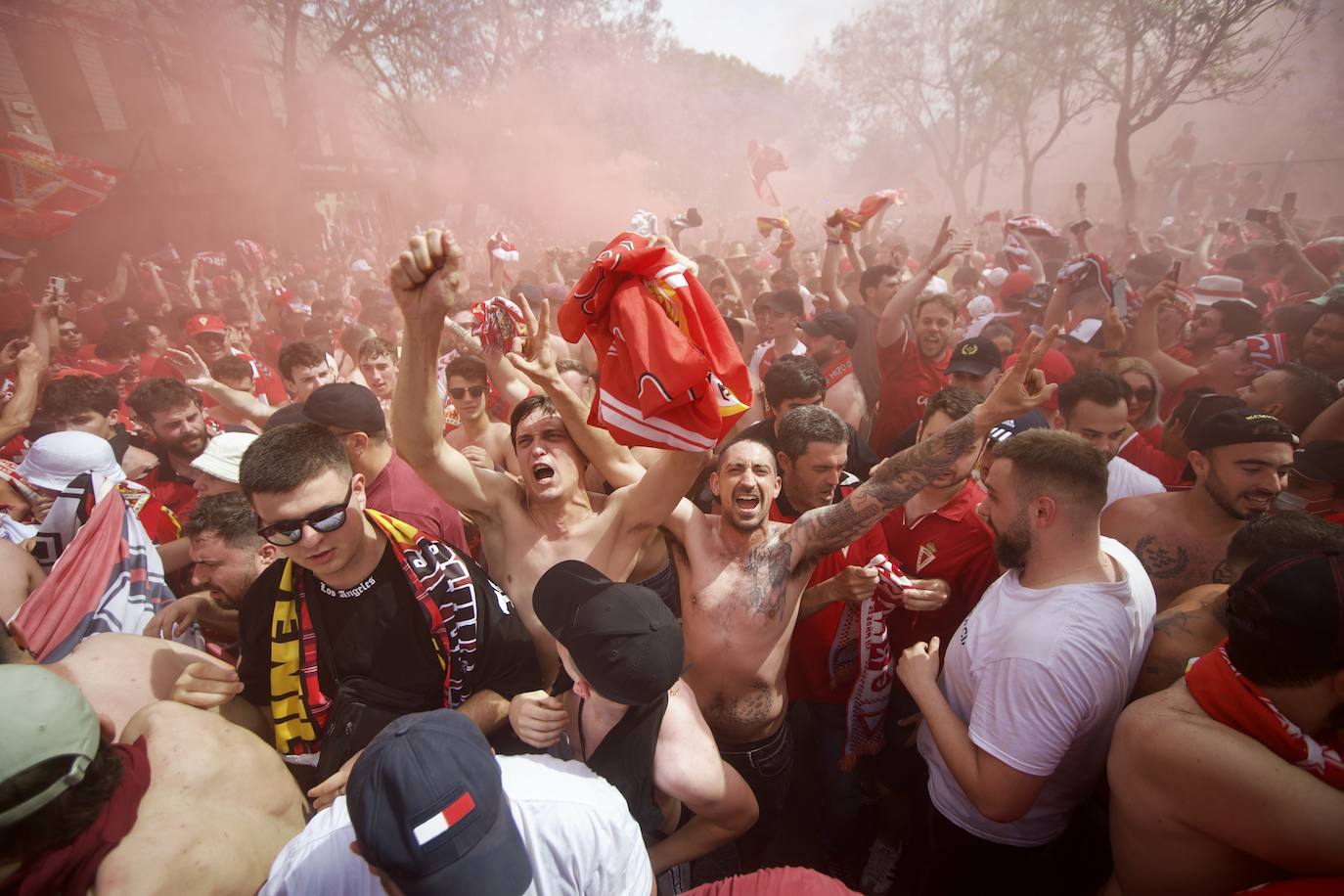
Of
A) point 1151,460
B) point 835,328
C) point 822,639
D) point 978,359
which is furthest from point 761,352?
point 822,639

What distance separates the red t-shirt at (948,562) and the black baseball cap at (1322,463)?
1740 mm

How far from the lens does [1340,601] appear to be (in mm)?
1502

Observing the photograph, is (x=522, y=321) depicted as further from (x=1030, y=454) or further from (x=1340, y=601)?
(x=1340, y=601)

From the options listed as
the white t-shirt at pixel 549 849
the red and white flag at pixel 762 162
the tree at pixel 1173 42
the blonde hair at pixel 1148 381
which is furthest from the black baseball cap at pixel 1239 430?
the tree at pixel 1173 42

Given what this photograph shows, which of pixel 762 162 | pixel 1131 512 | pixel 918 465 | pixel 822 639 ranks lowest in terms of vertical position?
pixel 822 639

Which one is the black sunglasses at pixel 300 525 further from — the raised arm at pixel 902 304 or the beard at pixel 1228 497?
the raised arm at pixel 902 304

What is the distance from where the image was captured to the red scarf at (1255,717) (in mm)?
1496

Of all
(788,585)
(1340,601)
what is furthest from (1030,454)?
(788,585)

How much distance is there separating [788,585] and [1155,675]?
1.47m

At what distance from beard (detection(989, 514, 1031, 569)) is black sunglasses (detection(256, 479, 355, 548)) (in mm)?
2690

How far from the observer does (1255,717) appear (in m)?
1.58

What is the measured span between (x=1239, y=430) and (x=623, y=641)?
10.5 feet

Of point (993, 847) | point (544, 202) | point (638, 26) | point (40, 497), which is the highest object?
point (638, 26)

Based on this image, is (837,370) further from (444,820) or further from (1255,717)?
(444,820)
